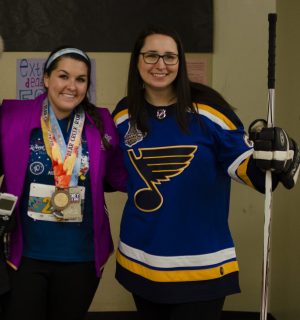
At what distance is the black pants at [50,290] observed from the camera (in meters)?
1.83

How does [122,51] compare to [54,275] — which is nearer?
[54,275]

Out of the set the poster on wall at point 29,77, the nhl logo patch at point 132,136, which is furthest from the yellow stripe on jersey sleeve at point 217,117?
the poster on wall at point 29,77

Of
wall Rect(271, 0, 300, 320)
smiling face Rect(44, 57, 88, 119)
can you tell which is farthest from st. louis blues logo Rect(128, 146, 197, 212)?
wall Rect(271, 0, 300, 320)

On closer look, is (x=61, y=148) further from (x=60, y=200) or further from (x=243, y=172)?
(x=243, y=172)

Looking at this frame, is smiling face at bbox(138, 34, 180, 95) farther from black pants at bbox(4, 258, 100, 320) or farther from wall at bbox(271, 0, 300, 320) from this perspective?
wall at bbox(271, 0, 300, 320)

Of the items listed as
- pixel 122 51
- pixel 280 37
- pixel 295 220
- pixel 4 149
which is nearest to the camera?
pixel 4 149

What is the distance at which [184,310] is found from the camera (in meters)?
1.75

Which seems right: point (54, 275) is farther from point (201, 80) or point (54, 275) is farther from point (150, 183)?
point (201, 80)

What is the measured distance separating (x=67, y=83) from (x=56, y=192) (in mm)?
447

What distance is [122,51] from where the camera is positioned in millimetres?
3119

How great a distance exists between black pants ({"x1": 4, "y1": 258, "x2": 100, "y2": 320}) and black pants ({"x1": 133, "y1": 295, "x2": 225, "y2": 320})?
25cm

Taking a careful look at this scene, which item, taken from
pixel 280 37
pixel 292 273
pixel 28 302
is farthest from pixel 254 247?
pixel 28 302

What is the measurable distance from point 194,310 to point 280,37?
1864 mm

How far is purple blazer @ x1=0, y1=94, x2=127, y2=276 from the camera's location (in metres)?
1.84
